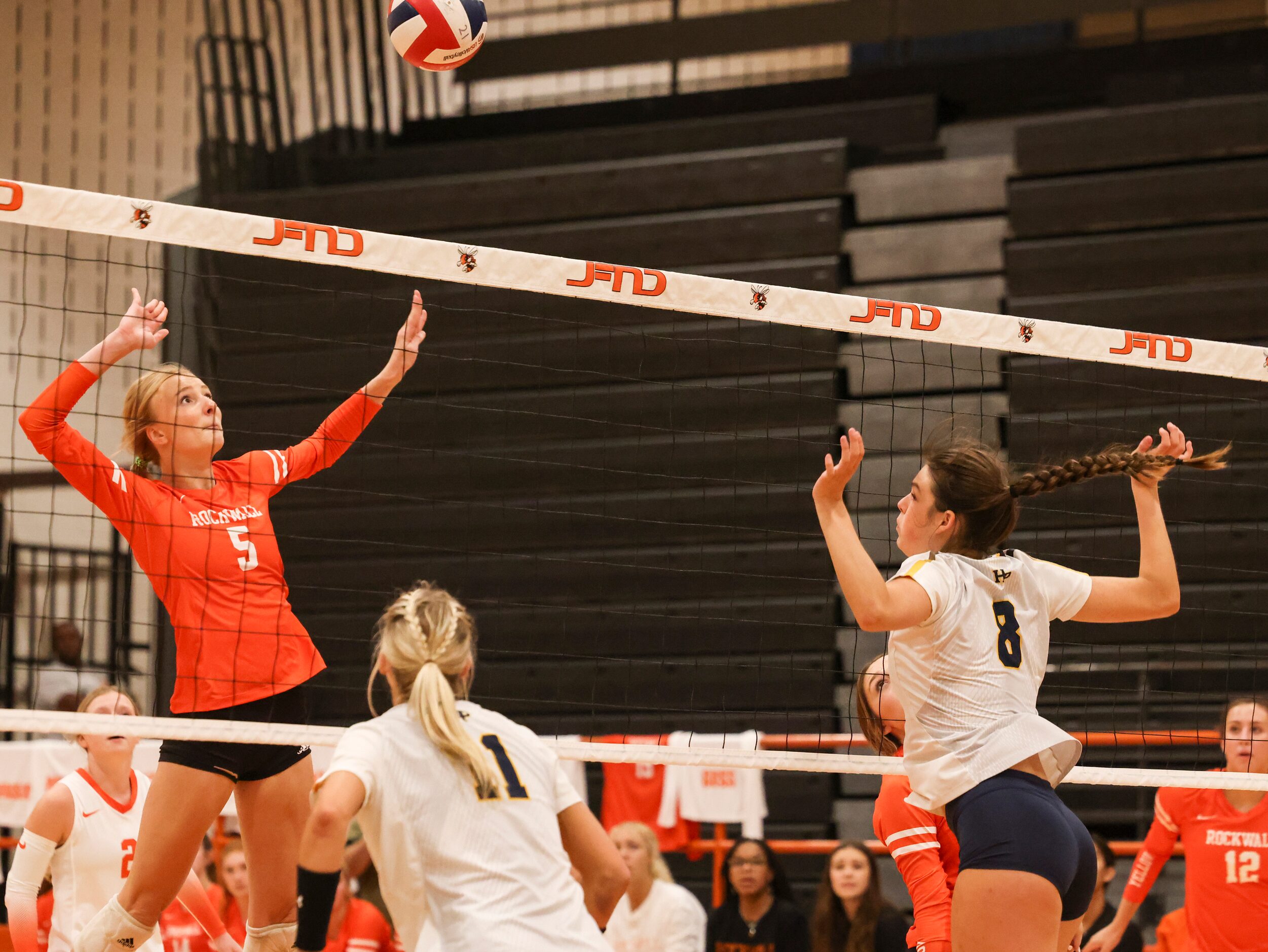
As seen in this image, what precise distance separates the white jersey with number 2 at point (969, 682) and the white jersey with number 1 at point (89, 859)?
10.4 feet

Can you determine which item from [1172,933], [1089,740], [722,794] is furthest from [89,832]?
[1172,933]

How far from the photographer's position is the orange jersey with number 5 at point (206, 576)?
174 inches

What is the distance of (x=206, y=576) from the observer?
4.52m

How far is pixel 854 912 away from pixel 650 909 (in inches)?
39.3

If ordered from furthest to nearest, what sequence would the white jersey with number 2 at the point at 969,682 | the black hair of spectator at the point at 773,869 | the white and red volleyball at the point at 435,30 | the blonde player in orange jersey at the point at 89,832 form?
the black hair of spectator at the point at 773,869
the white and red volleyball at the point at 435,30
the blonde player in orange jersey at the point at 89,832
the white jersey with number 2 at the point at 969,682

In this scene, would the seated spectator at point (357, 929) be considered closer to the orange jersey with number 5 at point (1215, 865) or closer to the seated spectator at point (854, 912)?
the seated spectator at point (854, 912)

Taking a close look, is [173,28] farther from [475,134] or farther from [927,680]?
[927,680]

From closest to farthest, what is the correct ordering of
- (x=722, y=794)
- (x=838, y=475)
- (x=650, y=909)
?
1. (x=838, y=475)
2. (x=650, y=909)
3. (x=722, y=794)

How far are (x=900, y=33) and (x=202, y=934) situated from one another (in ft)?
24.3

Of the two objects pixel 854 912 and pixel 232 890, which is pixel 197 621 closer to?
pixel 854 912

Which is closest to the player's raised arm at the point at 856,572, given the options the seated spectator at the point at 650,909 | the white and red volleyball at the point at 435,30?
the white and red volleyball at the point at 435,30

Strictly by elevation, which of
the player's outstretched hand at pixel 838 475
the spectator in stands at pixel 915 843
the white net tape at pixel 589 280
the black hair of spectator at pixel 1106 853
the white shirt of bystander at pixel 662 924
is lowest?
the white shirt of bystander at pixel 662 924

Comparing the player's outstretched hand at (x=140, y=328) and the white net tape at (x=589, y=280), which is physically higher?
the white net tape at (x=589, y=280)

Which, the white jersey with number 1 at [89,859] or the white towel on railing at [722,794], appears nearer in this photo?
the white jersey with number 1 at [89,859]
